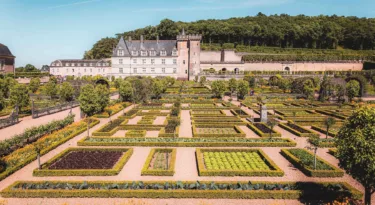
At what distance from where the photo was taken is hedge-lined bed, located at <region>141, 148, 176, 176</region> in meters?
15.2

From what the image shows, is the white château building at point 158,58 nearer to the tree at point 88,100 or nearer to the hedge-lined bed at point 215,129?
the tree at point 88,100

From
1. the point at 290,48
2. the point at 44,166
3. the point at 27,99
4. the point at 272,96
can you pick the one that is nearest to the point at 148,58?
the point at 272,96

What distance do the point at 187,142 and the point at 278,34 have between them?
84.9 metres

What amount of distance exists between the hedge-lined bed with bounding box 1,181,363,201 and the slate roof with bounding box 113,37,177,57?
6182cm

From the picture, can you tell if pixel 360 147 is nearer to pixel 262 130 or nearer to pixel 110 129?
pixel 262 130

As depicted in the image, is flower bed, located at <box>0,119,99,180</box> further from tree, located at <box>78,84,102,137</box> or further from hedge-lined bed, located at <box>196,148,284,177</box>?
hedge-lined bed, located at <box>196,148,284,177</box>

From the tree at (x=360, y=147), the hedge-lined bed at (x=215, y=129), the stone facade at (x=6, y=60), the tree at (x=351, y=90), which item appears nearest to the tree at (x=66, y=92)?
the hedge-lined bed at (x=215, y=129)

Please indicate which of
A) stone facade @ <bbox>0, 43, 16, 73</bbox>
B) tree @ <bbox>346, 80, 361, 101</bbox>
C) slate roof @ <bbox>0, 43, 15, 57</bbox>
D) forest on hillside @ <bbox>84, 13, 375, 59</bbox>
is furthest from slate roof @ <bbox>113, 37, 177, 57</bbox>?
tree @ <bbox>346, 80, 361, 101</bbox>

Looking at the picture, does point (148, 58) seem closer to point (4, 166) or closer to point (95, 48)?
Result: point (95, 48)

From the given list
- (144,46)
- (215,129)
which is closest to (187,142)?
(215,129)

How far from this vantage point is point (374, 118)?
430 inches

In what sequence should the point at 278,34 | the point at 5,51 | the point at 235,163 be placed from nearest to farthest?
the point at 235,163, the point at 5,51, the point at 278,34

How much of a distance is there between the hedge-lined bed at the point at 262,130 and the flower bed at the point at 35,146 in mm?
15679

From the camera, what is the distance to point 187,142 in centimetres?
2080
